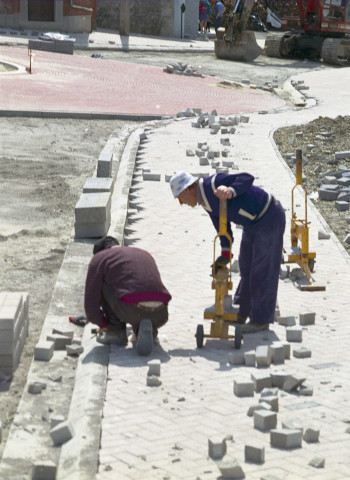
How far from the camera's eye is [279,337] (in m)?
8.85

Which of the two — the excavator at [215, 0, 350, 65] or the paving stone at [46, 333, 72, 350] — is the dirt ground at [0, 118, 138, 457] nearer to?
the paving stone at [46, 333, 72, 350]

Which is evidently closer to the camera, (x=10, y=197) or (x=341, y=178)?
(x=10, y=197)

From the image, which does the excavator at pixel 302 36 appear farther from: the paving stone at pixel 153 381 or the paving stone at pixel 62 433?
the paving stone at pixel 62 433

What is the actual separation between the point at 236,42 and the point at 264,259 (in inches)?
1171

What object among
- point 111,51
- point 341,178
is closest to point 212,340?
point 341,178

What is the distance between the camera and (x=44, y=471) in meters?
6.11

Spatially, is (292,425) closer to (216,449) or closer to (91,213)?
(216,449)

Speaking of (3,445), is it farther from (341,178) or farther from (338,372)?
(341,178)

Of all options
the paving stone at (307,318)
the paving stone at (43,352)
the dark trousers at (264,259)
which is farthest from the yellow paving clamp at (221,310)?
the paving stone at (43,352)

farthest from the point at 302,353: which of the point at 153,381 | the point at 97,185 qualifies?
the point at 97,185

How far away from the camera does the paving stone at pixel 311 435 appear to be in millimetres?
6566

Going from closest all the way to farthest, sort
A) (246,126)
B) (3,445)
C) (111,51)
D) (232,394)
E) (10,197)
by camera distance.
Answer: (3,445)
(232,394)
(10,197)
(246,126)
(111,51)

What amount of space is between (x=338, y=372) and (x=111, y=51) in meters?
31.5

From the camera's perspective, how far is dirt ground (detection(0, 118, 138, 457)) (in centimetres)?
979
